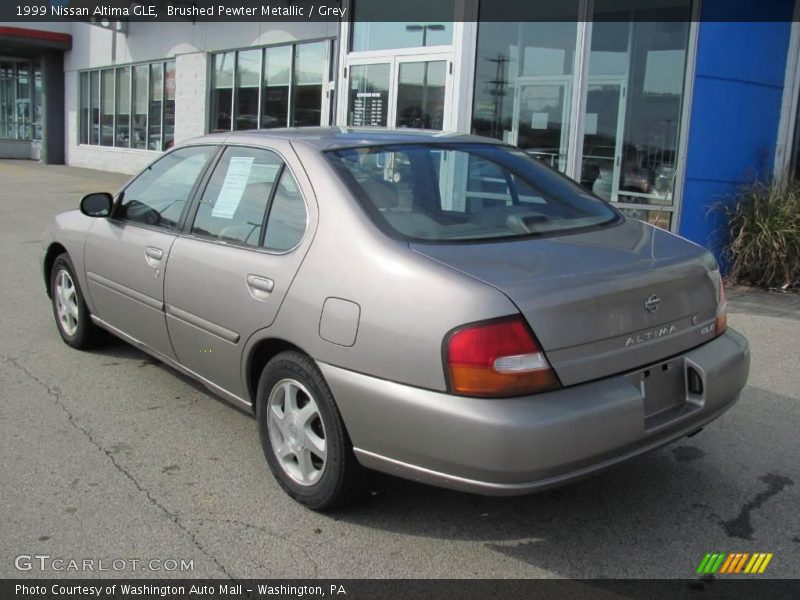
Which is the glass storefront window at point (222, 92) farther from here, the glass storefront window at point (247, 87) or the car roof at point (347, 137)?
the car roof at point (347, 137)

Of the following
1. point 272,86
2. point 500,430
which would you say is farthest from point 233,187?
point 272,86

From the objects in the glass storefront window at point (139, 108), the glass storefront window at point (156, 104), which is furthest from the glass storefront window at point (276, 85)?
the glass storefront window at point (139, 108)

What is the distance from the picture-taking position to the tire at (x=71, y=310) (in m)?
5.34

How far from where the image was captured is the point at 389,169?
3.59 metres

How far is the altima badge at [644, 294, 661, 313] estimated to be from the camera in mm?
3004

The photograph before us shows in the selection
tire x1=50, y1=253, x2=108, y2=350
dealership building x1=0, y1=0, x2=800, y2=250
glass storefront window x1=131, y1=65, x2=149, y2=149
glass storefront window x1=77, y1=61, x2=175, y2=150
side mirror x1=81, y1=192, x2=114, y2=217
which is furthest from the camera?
glass storefront window x1=131, y1=65, x2=149, y2=149

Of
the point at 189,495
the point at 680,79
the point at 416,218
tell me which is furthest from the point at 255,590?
the point at 680,79

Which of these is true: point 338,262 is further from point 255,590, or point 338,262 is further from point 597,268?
A: point 255,590

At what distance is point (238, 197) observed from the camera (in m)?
3.87

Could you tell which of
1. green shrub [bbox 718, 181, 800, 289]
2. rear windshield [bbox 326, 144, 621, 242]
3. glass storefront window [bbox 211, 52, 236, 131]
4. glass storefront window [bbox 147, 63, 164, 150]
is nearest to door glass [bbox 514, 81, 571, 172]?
green shrub [bbox 718, 181, 800, 289]

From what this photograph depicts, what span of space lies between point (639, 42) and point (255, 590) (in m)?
8.48

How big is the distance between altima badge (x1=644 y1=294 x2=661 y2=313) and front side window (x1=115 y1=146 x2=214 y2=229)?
2451mm

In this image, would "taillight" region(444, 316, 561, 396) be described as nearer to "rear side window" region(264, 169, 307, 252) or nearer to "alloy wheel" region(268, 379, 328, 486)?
"alloy wheel" region(268, 379, 328, 486)

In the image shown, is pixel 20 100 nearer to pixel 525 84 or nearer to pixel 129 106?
pixel 129 106
